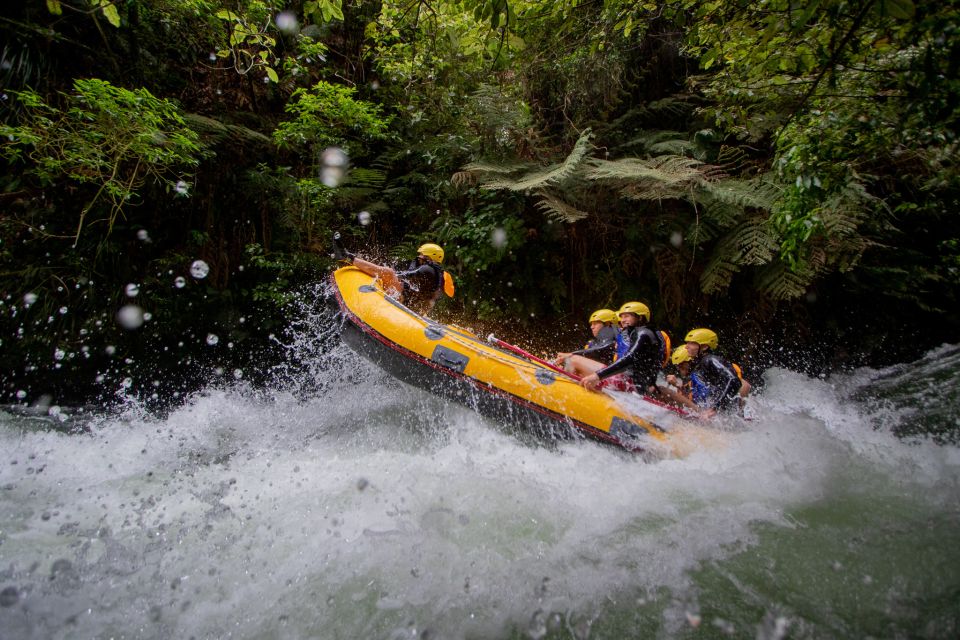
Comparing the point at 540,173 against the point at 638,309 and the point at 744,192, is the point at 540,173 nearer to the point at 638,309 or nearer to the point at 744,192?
the point at 638,309

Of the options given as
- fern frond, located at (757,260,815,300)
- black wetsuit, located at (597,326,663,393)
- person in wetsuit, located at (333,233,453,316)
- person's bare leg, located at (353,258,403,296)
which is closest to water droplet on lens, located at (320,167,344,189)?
person in wetsuit, located at (333,233,453,316)

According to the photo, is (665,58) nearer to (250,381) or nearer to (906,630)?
(906,630)

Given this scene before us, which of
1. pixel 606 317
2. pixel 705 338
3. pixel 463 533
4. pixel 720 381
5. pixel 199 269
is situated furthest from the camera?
pixel 199 269

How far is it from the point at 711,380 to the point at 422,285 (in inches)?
133

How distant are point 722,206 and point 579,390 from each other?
2.97 meters

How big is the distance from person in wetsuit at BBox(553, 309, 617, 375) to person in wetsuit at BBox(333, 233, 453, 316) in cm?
167

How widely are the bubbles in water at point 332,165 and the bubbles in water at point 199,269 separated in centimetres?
192

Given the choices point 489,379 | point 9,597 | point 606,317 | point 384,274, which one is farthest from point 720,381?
point 9,597

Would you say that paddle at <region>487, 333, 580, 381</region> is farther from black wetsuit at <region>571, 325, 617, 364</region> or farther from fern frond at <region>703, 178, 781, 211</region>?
fern frond at <region>703, 178, 781, 211</region>

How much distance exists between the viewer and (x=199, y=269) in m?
5.83

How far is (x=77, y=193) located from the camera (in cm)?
504

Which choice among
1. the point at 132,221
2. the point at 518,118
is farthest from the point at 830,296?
the point at 132,221

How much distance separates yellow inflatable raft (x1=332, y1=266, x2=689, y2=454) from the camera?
4.03 metres

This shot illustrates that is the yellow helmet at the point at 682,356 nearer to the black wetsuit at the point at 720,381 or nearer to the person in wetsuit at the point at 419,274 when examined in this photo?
the black wetsuit at the point at 720,381
